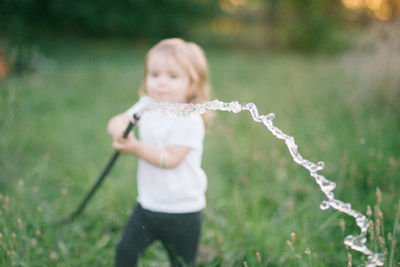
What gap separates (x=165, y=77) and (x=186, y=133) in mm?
322

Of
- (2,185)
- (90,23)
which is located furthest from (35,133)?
(90,23)

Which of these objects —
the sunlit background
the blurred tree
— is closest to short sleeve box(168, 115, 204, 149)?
the sunlit background

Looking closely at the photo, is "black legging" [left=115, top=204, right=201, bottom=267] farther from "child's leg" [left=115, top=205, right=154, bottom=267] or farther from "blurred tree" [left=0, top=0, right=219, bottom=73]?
"blurred tree" [left=0, top=0, right=219, bottom=73]

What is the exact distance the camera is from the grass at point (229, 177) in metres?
2.13

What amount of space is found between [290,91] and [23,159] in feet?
15.5

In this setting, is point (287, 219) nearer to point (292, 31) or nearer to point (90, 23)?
point (90, 23)

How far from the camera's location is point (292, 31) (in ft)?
48.3

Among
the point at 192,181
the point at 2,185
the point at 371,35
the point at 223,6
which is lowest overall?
the point at 2,185

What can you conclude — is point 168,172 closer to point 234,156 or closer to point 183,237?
point 183,237

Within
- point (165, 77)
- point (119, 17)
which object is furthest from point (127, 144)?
point (119, 17)

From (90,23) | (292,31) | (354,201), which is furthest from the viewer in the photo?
(292,31)

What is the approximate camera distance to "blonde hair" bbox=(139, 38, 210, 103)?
1.87 meters

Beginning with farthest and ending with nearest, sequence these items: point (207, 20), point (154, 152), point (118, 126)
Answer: point (207, 20)
point (118, 126)
point (154, 152)

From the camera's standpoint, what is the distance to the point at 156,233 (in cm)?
188
